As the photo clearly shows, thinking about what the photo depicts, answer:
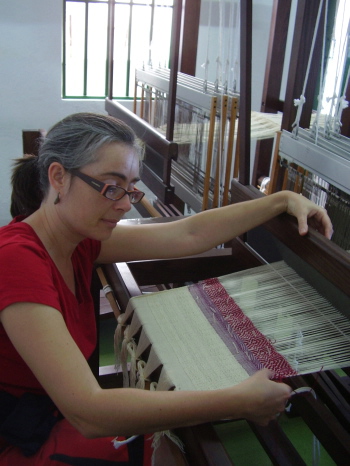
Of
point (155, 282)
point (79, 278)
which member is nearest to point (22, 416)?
point (79, 278)

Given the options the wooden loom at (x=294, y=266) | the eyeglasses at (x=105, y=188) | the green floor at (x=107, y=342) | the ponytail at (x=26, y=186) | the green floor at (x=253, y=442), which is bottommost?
the green floor at (x=107, y=342)

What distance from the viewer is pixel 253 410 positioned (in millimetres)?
901

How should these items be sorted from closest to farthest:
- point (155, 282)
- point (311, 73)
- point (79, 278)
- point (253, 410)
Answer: point (253, 410) → point (79, 278) → point (311, 73) → point (155, 282)

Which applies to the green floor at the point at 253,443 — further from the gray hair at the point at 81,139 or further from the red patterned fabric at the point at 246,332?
the gray hair at the point at 81,139

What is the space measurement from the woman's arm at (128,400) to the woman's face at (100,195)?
0.30 meters

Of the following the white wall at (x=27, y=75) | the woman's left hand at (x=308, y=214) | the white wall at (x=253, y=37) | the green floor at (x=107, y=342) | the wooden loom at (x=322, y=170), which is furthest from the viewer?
the white wall at (x=253, y=37)

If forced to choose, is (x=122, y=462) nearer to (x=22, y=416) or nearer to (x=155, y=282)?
(x=22, y=416)

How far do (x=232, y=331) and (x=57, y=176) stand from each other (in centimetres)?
54

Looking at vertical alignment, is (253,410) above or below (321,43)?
below

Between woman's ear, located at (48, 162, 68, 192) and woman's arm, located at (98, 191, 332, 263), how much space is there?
0.32 m

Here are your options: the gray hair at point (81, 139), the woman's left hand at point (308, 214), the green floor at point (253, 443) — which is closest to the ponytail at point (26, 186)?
the gray hair at point (81, 139)

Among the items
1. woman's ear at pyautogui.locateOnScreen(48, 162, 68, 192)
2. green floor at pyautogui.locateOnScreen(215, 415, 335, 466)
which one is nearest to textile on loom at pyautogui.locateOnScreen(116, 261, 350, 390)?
woman's ear at pyautogui.locateOnScreen(48, 162, 68, 192)

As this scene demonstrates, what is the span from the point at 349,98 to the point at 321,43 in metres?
1.51

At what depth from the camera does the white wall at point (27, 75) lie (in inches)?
204
